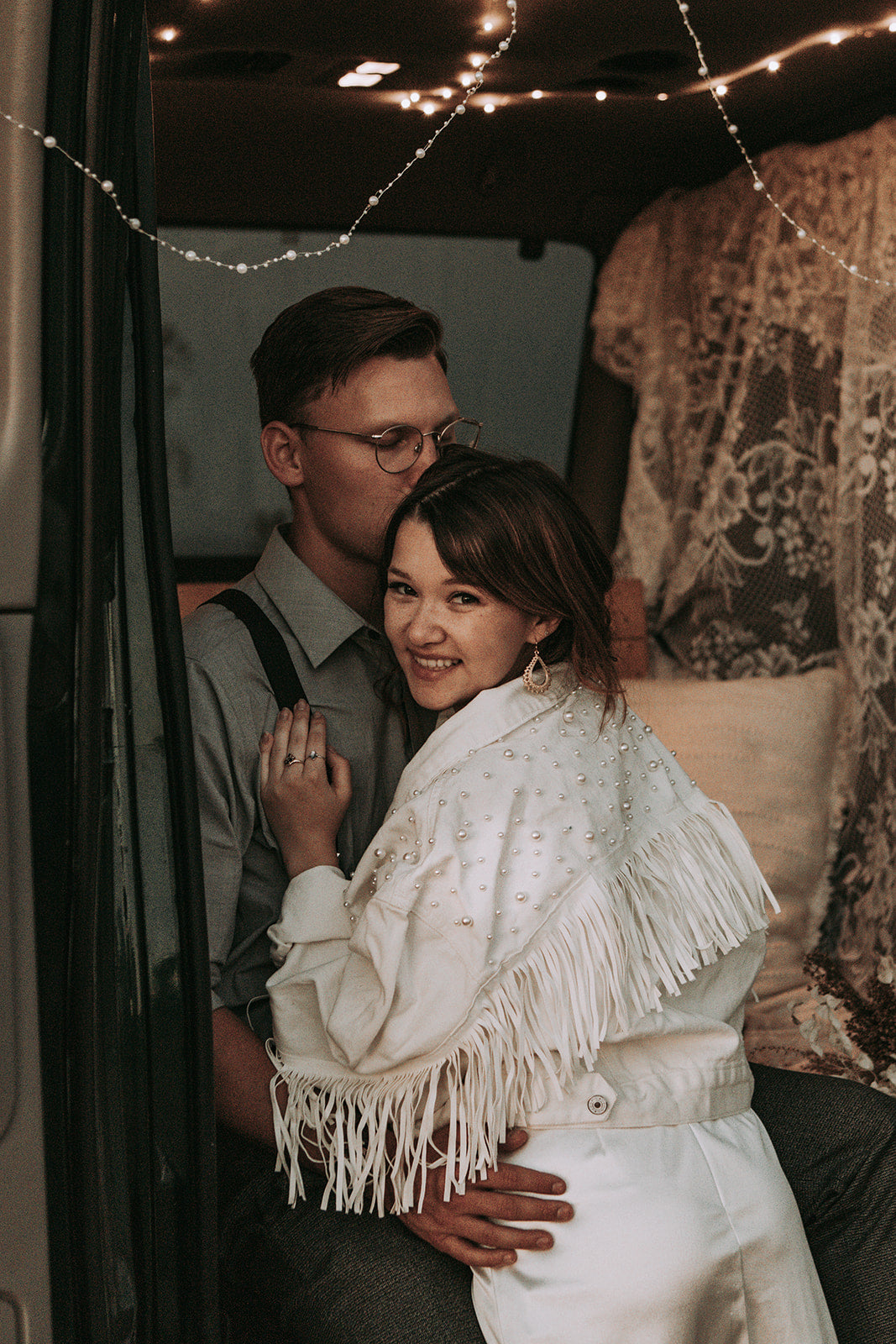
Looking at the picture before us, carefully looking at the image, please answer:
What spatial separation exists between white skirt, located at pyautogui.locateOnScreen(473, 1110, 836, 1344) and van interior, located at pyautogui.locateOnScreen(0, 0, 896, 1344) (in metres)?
0.37

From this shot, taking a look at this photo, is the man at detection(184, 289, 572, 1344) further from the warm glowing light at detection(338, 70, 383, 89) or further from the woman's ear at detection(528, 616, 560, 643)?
the warm glowing light at detection(338, 70, 383, 89)

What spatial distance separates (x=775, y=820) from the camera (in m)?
2.73

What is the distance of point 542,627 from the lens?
169 cm

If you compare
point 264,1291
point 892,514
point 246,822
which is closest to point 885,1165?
point 264,1291

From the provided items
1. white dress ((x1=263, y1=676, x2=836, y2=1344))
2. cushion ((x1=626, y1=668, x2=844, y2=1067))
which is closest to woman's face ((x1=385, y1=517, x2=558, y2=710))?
white dress ((x1=263, y1=676, x2=836, y2=1344))

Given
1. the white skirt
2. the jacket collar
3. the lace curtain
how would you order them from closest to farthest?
the white skirt, the jacket collar, the lace curtain

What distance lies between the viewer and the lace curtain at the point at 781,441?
8.70 ft

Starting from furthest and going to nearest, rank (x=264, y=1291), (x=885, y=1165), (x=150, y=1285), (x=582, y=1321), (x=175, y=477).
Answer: (x=175, y=477), (x=885, y=1165), (x=264, y=1291), (x=582, y=1321), (x=150, y=1285)

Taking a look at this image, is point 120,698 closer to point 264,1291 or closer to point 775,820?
point 264,1291

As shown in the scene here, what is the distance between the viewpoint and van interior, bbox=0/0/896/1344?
1.07 meters

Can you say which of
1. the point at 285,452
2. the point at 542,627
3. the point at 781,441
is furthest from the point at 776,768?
the point at 285,452

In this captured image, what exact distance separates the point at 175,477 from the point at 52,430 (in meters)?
2.02

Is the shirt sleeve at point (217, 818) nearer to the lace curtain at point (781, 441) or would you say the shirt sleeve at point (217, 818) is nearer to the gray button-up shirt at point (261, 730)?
the gray button-up shirt at point (261, 730)

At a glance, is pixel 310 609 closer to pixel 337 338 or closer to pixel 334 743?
pixel 334 743
